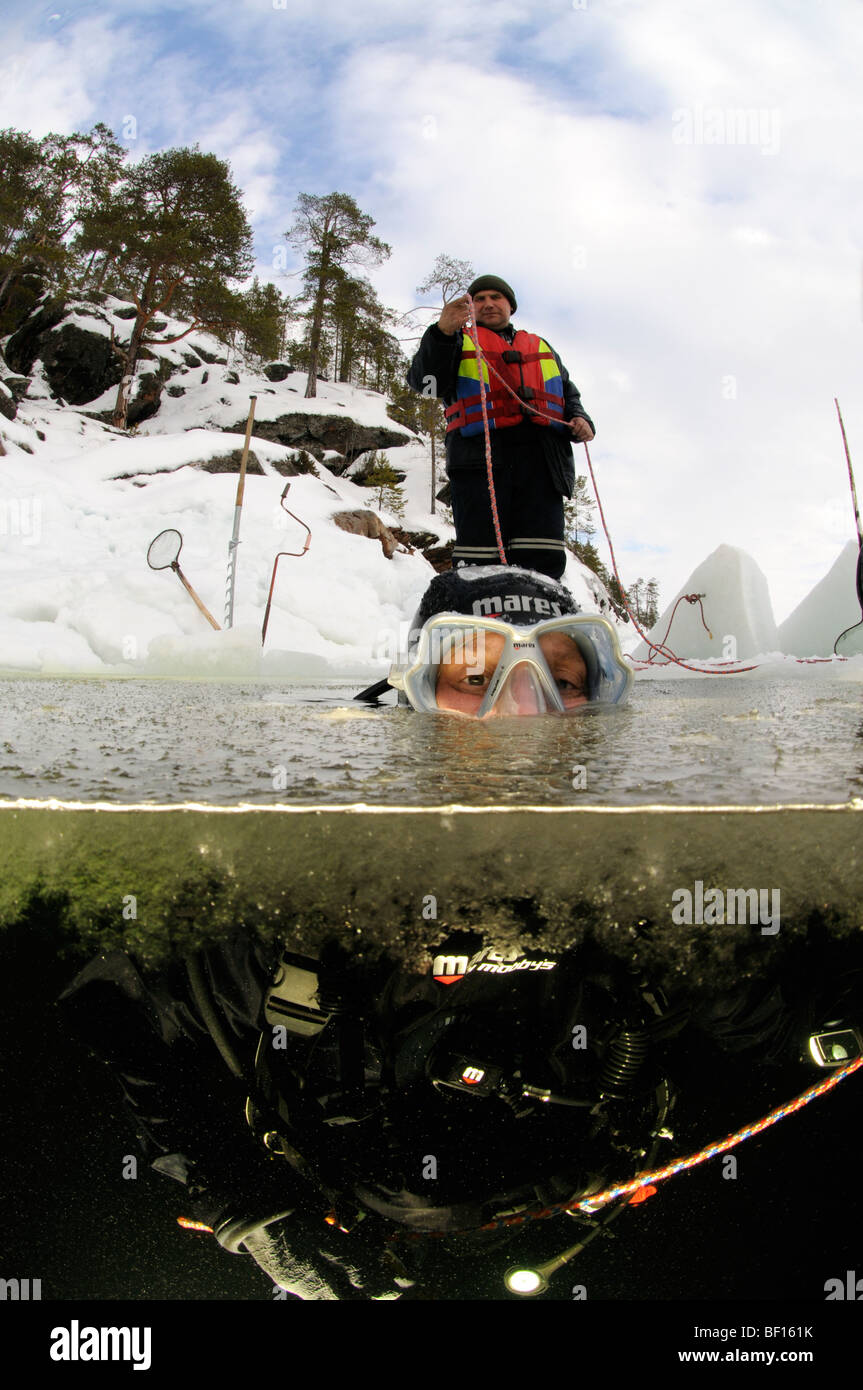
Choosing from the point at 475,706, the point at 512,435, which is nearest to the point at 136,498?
the point at 512,435

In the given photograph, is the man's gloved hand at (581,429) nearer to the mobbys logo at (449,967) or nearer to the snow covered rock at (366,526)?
the mobbys logo at (449,967)

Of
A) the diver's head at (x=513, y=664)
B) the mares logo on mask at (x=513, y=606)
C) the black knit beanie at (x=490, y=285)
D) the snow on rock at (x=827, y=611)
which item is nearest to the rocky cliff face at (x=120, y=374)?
the snow on rock at (x=827, y=611)

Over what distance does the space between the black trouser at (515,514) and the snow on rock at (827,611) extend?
4.15m

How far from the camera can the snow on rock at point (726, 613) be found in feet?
24.6

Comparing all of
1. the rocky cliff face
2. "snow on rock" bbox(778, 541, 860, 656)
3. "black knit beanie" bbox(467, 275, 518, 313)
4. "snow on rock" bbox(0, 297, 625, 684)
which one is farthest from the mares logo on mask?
the rocky cliff face

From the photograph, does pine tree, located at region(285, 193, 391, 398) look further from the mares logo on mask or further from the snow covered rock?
the mares logo on mask

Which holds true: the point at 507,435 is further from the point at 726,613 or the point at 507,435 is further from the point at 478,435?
the point at 726,613

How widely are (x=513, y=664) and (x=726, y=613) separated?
6.27m

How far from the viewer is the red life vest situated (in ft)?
10.8

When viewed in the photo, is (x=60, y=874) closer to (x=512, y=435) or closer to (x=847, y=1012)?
(x=847, y=1012)

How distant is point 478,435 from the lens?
3316mm

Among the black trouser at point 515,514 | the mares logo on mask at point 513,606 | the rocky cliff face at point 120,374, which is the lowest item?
the mares logo on mask at point 513,606
